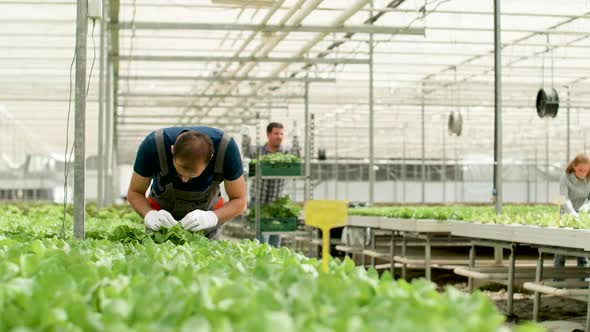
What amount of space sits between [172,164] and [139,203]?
0.28 m

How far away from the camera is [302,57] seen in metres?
14.6

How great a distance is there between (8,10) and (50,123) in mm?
13690

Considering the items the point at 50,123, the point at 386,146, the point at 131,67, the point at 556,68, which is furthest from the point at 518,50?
the point at 386,146

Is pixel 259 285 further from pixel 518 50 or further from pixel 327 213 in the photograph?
pixel 518 50

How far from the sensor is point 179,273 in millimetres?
2195

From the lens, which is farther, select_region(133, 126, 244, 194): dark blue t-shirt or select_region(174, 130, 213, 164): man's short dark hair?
select_region(133, 126, 244, 194): dark blue t-shirt

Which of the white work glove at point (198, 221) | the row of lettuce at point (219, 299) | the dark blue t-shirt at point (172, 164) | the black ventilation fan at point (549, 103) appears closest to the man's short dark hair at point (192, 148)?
the white work glove at point (198, 221)

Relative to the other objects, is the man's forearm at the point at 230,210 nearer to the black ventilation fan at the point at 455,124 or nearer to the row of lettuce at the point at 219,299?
the row of lettuce at the point at 219,299

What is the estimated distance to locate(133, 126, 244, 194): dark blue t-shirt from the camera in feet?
14.7

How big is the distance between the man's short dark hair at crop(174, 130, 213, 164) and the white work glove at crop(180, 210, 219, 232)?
369mm

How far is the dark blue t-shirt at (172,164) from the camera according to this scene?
4488mm

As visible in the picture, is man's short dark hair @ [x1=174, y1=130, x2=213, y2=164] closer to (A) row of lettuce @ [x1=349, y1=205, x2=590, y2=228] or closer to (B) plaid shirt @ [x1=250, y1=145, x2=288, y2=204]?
(A) row of lettuce @ [x1=349, y1=205, x2=590, y2=228]

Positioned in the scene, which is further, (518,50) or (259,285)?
(518,50)

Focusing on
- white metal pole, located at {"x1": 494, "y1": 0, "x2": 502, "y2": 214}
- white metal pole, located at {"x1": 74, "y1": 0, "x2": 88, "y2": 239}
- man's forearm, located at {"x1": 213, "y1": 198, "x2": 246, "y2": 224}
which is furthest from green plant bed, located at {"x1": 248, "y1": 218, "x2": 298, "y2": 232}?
white metal pole, located at {"x1": 74, "y1": 0, "x2": 88, "y2": 239}
